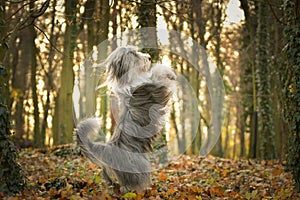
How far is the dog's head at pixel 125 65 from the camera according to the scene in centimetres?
724

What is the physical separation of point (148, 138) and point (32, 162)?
5.60m

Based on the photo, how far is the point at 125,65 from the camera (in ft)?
23.7

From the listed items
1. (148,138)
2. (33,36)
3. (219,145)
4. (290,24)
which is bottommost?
(219,145)

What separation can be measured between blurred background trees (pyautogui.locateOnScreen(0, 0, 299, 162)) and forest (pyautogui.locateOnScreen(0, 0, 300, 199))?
0.04 m

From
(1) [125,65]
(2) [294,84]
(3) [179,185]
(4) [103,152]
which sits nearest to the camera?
(2) [294,84]

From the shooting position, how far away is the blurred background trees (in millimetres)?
7491

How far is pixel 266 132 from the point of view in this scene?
14359 millimetres

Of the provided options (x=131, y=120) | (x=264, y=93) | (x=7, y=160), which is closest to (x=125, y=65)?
(x=131, y=120)

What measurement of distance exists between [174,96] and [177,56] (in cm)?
1140

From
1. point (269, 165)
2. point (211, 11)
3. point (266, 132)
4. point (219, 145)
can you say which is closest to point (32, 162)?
point (269, 165)

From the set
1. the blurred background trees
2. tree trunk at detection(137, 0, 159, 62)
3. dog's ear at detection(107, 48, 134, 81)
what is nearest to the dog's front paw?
the blurred background trees

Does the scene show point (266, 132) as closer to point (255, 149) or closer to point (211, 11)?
point (255, 149)

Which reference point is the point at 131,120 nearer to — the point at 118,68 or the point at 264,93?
the point at 118,68

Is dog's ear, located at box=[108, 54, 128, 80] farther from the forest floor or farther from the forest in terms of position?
the forest floor
